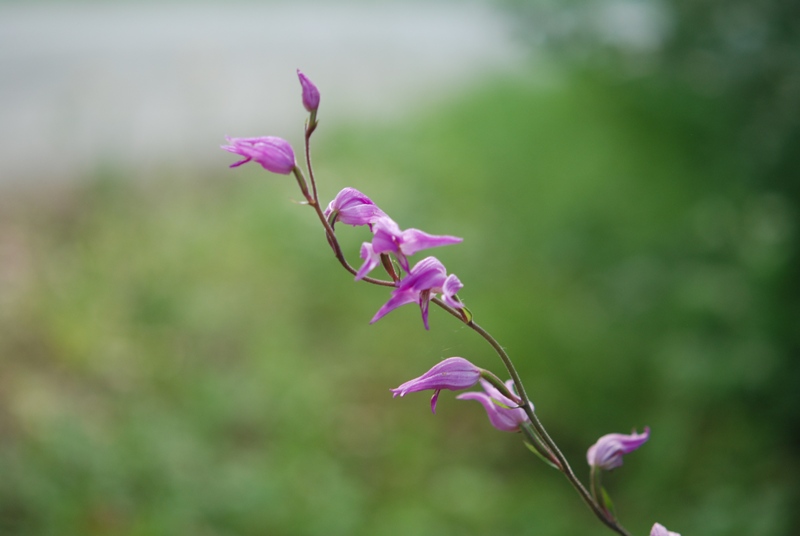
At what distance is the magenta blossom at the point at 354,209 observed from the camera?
102cm

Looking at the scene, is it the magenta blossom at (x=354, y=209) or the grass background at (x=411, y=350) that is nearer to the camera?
the magenta blossom at (x=354, y=209)

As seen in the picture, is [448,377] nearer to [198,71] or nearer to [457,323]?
[457,323]

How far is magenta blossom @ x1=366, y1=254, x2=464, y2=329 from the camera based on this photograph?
3.11ft

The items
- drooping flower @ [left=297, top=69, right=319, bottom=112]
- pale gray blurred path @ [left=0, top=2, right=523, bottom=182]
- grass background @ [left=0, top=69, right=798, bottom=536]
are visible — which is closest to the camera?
drooping flower @ [left=297, top=69, right=319, bottom=112]

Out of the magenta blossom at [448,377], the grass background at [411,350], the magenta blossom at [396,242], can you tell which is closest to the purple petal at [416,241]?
the magenta blossom at [396,242]

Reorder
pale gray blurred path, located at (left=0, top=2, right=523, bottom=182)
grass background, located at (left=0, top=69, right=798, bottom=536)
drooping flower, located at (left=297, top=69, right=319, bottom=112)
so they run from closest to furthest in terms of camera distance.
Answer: drooping flower, located at (left=297, top=69, right=319, bottom=112), grass background, located at (left=0, top=69, right=798, bottom=536), pale gray blurred path, located at (left=0, top=2, right=523, bottom=182)

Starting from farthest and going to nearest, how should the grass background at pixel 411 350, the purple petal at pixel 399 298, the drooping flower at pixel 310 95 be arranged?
the grass background at pixel 411 350, the drooping flower at pixel 310 95, the purple petal at pixel 399 298

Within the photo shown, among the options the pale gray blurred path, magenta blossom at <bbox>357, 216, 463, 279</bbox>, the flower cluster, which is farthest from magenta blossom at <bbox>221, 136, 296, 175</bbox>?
the pale gray blurred path

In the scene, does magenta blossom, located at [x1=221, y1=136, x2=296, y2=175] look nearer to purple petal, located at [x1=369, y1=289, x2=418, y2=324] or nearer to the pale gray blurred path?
purple petal, located at [x1=369, y1=289, x2=418, y2=324]

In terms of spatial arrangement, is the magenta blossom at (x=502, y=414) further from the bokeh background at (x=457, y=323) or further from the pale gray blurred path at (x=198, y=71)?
the pale gray blurred path at (x=198, y=71)

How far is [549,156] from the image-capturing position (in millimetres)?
4656

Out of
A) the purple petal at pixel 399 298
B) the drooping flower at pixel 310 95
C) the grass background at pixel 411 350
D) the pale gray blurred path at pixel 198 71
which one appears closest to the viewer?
the purple petal at pixel 399 298

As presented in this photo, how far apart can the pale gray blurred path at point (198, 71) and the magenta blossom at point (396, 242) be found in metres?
2.41

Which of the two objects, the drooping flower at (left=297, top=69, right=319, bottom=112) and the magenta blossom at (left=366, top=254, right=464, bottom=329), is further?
the drooping flower at (left=297, top=69, right=319, bottom=112)
